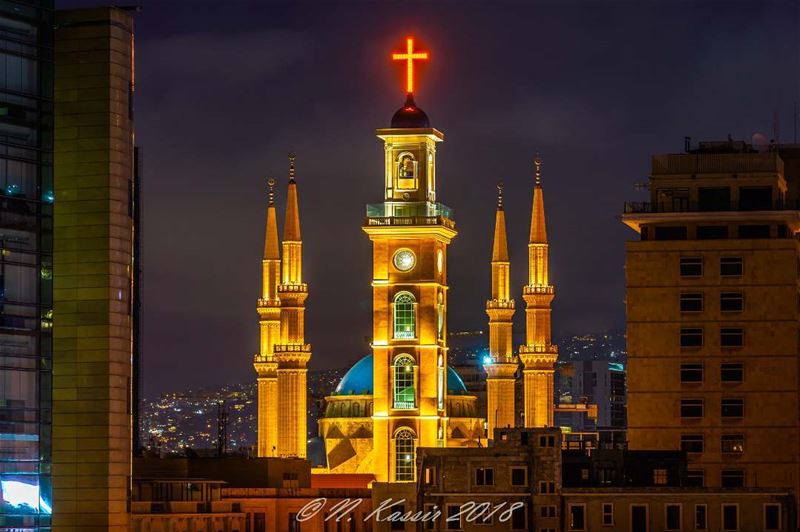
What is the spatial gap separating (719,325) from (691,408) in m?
5.01

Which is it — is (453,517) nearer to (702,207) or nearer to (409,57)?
(702,207)

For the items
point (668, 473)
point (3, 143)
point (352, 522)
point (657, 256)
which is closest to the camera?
point (3, 143)

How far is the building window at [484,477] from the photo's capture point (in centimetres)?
13550

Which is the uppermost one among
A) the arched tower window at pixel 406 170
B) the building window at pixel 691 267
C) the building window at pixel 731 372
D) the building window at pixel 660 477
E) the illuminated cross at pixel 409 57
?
the illuminated cross at pixel 409 57

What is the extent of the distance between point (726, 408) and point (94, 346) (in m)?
63.6

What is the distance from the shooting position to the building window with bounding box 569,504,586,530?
132 metres

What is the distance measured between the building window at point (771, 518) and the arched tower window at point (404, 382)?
49.7 m

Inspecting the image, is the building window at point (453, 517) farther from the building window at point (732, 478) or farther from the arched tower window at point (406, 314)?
the arched tower window at point (406, 314)

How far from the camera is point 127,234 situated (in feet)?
292

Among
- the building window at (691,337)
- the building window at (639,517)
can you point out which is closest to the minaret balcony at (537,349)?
the building window at (691,337)

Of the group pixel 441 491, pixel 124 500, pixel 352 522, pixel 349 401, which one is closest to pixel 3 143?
pixel 124 500

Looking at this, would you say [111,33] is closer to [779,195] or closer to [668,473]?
[668,473]

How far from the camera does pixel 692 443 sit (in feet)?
469

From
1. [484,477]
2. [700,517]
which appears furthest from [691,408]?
[484,477]
